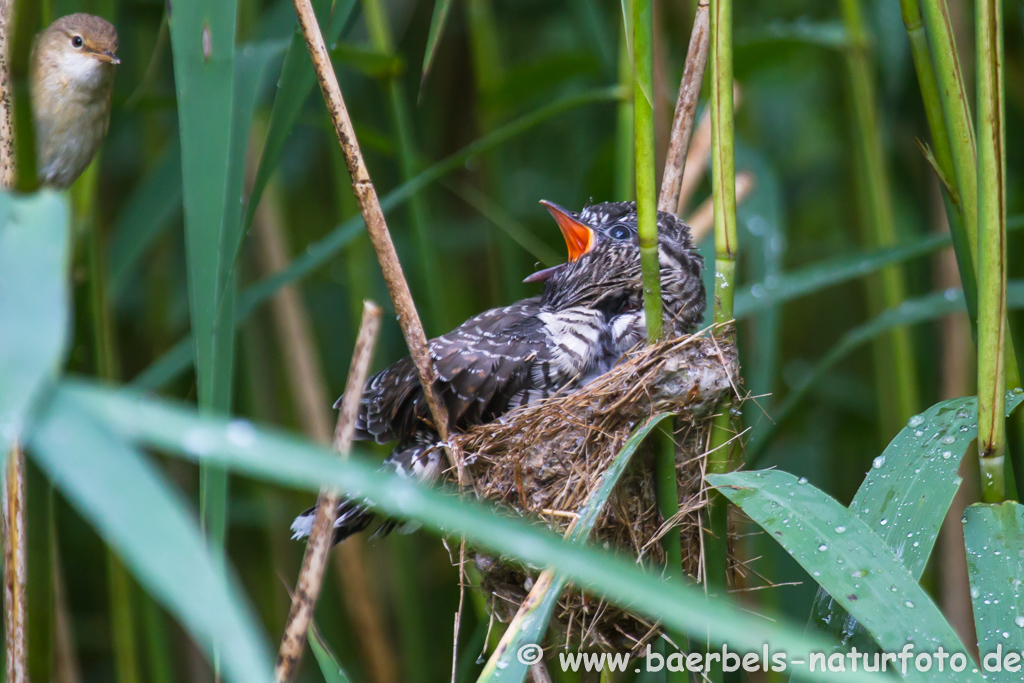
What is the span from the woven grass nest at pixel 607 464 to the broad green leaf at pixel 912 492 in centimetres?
26

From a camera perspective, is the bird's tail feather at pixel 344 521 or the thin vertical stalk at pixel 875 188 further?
the thin vertical stalk at pixel 875 188

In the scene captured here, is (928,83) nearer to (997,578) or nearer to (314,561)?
(997,578)

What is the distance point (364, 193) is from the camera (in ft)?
3.48

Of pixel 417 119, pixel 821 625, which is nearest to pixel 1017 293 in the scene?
pixel 821 625

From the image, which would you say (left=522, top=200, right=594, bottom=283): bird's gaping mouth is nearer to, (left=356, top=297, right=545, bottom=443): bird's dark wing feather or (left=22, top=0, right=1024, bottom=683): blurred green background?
(left=22, top=0, right=1024, bottom=683): blurred green background

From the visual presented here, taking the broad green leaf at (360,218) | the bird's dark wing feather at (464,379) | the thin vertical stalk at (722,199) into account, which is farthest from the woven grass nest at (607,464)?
the broad green leaf at (360,218)

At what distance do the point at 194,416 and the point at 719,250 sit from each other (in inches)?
28.3

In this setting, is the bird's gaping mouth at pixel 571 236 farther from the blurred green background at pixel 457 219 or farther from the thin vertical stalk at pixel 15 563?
the thin vertical stalk at pixel 15 563

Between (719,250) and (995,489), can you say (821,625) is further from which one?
(719,250)

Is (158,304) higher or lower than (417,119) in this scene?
→ lower

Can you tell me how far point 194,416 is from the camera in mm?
484

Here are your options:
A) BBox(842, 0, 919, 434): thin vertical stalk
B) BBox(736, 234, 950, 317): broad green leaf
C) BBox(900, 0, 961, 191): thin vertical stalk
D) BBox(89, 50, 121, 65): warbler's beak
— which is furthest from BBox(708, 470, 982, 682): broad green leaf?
BBox(89, 50, 121, 65): warbler's beak

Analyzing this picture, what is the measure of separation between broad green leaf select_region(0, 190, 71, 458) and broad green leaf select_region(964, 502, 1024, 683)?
865mm

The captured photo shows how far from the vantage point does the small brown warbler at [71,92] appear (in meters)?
1.35
